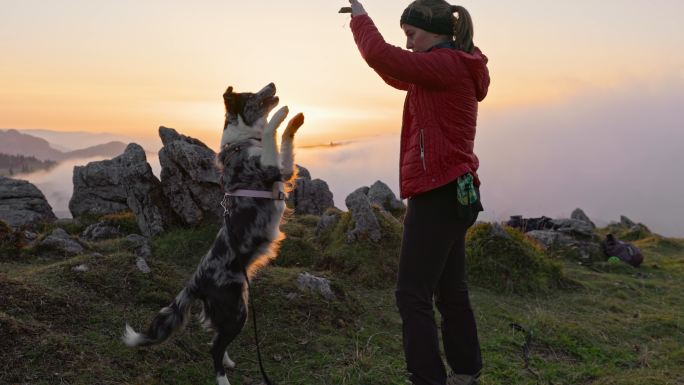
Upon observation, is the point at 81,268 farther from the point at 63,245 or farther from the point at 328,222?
the point at 328,222

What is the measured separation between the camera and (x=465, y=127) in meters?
4.45

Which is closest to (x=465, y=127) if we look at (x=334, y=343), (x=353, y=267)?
(x=334, y=343)

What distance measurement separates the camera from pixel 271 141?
20.0 ft

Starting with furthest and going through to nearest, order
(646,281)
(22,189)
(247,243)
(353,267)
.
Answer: (22,189)
(646,281)
(353,267)
(247,243)

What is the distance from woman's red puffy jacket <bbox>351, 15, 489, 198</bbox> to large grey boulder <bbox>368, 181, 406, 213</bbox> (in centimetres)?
1122

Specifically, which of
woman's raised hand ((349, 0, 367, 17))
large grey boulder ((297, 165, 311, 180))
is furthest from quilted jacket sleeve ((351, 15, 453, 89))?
large grey boulder ((297, 165, 311, 180))

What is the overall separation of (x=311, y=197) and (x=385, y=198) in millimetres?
3649

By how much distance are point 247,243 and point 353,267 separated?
14.9 feet

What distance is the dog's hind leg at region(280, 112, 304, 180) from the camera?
20.2ft

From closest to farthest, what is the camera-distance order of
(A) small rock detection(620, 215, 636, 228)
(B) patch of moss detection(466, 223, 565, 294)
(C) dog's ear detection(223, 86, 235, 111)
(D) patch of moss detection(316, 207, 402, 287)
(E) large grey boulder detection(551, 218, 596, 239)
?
(C) dog's ear detection(223, 86, 235, 111) < (D) patch of moss detection(316, 207, 402, 287) < (B) patch of moss detection(466, 223, 565, 294) < (E) large grey boulder detection(551, 218, 596, 239) < (A) small rock detection(620, 215, 636, 228)

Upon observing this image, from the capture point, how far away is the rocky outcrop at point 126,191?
11648mm

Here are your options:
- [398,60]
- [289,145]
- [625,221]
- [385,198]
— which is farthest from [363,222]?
[625,221]

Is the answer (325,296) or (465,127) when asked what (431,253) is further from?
(325,296)

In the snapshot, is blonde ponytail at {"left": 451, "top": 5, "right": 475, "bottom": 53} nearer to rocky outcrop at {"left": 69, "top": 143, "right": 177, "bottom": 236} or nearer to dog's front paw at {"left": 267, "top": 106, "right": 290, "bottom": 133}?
dog's front paw at {"left": 267, "top": 106, "right": 290, "bottom": 133}
